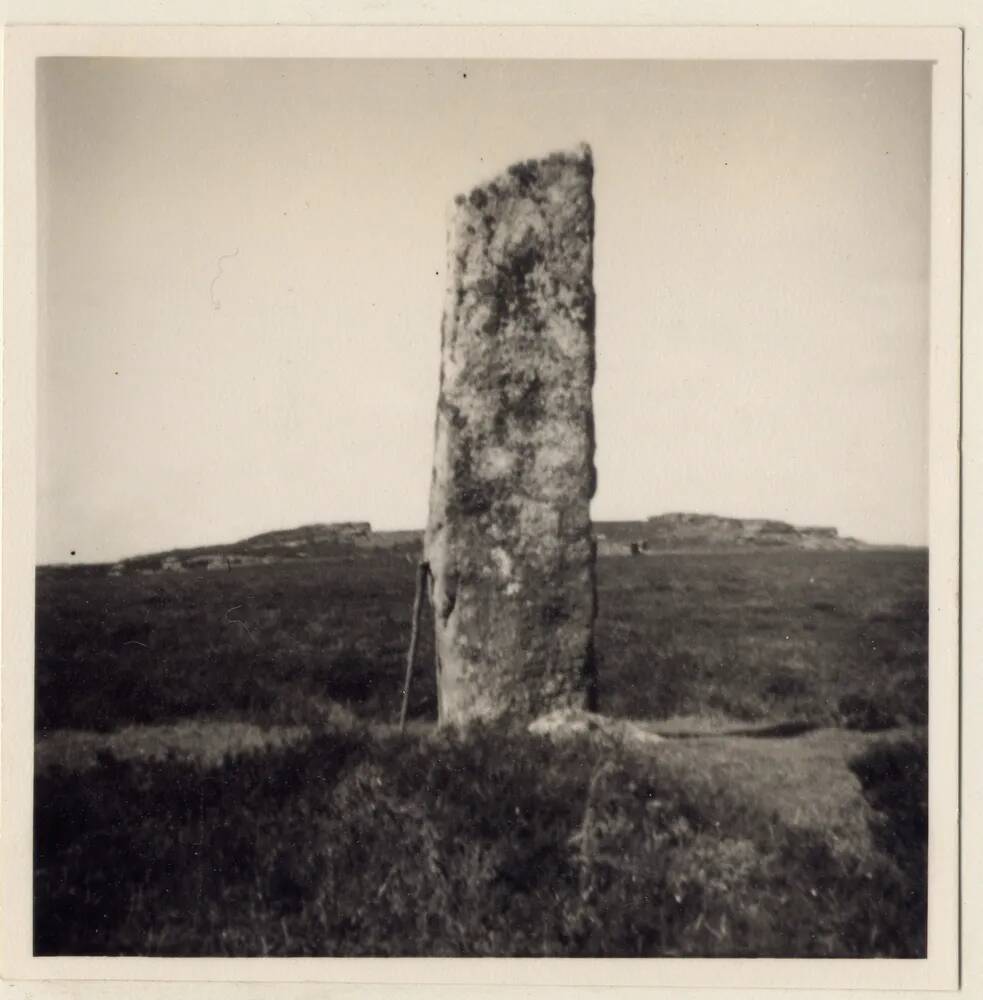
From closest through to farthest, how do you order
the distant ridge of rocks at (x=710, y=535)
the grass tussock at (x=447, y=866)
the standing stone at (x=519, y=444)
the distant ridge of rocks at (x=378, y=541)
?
the grass tussock at (x=447, y=866) → the standing stone at (x=519, y=444) → the distant ridge of rocks at (x=378, y=541) → the distant ridge of rocks at (x=710, y=535)

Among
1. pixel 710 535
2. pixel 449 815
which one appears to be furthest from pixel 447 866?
pixel 710 535

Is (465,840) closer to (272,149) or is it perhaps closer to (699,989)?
(699,989)

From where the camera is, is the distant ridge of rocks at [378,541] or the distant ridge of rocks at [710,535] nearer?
the distant ridge of rocks at [378,541]

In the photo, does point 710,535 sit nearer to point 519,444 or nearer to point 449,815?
point 519,444

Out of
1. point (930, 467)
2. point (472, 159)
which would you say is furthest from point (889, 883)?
point (472, 159)

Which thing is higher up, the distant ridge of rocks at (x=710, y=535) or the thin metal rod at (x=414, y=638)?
the distant ridge of rocks at (x=710, y=535)

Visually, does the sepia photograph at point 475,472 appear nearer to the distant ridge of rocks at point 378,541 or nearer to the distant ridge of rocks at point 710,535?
the distant ridge of rocks at point 378,541

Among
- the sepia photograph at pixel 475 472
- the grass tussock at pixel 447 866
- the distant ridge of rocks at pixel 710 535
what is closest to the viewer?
the grass tussock at pixel 447 866

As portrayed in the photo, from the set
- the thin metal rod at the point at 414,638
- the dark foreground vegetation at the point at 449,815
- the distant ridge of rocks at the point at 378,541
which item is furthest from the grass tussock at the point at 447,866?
the distant ridge of rocks at the point at 378,541
